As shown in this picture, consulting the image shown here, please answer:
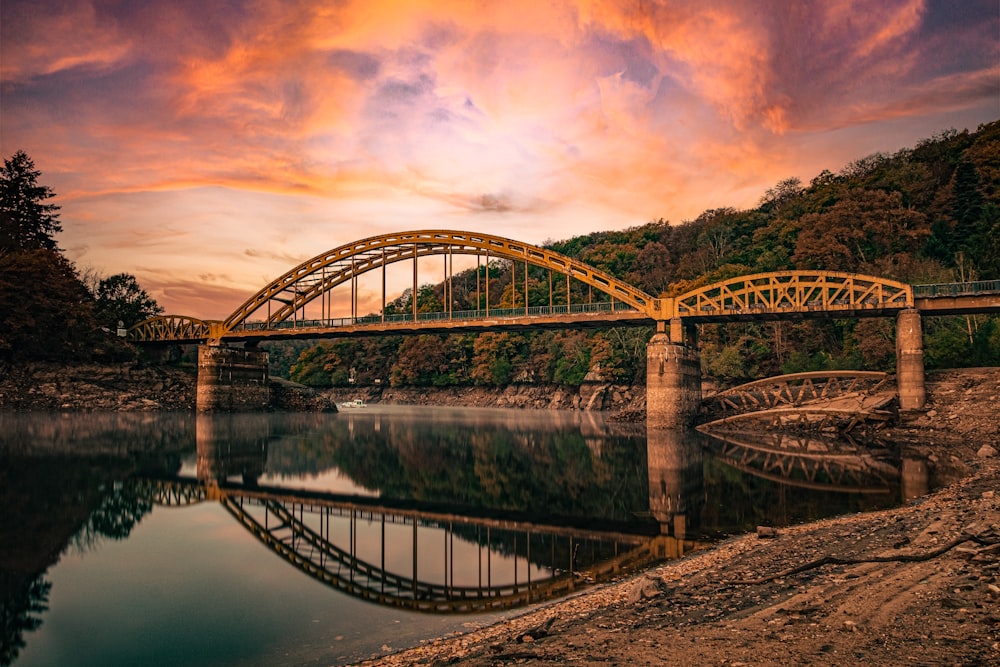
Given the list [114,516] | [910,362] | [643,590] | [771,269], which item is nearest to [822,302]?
[910,362]

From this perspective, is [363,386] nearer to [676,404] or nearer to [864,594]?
[676,404]

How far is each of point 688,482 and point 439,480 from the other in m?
10.7

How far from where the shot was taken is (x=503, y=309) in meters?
70.4

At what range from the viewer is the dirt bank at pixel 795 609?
7.17 meters

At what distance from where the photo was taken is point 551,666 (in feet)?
24.2

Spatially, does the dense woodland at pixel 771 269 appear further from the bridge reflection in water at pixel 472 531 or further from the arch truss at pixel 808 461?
the bridge reflection in water at pixel 472 531

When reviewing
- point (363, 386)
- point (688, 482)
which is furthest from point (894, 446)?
point (363, 386)

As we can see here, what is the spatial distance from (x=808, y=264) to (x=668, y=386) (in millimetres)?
34822

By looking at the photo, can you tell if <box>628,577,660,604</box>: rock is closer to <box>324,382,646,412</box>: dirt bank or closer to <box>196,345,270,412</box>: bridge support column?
<box>324,382,646,412</box>: dirt bank

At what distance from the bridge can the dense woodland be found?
4618 mm

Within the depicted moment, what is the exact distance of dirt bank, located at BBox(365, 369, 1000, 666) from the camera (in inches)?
282

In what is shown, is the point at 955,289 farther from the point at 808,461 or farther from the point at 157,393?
the point at 157,393

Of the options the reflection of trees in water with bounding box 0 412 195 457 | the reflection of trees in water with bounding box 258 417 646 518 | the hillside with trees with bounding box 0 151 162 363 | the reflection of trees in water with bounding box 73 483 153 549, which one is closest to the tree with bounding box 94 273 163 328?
the hillside with trees with bounding box 0 151 162 363

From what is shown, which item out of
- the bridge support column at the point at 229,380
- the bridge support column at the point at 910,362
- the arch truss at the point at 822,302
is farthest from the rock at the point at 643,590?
the bridge support column at the point at 229,380
